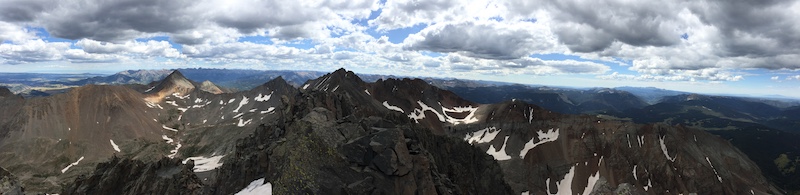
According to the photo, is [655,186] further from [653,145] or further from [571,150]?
[571,150]

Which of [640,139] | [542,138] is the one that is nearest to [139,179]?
[542,138]

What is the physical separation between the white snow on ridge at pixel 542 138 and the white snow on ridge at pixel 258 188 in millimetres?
112424

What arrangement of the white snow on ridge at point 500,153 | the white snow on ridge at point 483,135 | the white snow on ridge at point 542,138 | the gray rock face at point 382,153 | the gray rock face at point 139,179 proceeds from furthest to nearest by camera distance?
the white snow on ridge at point 483,135 < the white snow on ridge at point 500,153 < the white snow on ridge at point 542,138 < the gray rock face at point 139,179 < the gray rock face at point 382,153

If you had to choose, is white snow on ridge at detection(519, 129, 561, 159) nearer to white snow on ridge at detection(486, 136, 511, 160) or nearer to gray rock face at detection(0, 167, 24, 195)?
white snow on ridge at detection(486, 136, 511, 160)

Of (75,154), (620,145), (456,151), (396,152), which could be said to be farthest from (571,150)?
(75,154)

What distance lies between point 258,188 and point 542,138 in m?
124

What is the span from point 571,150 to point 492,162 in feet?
195

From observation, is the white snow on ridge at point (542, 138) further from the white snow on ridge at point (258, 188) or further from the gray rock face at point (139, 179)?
the white snow on ridge at point (258, 188)

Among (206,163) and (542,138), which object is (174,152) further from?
(542,138)

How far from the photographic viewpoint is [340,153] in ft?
88.0

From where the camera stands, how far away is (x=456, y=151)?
76.0m

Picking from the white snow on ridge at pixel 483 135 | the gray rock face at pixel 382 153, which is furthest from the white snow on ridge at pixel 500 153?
the gray rock face at pixel 382 153

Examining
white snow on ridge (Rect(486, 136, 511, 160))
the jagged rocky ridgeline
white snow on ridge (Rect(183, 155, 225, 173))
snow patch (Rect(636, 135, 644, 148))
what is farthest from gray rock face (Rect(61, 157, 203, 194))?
snow patch (Rect(636, 135, 644, 148))

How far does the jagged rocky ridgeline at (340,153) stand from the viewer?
1057 inches
